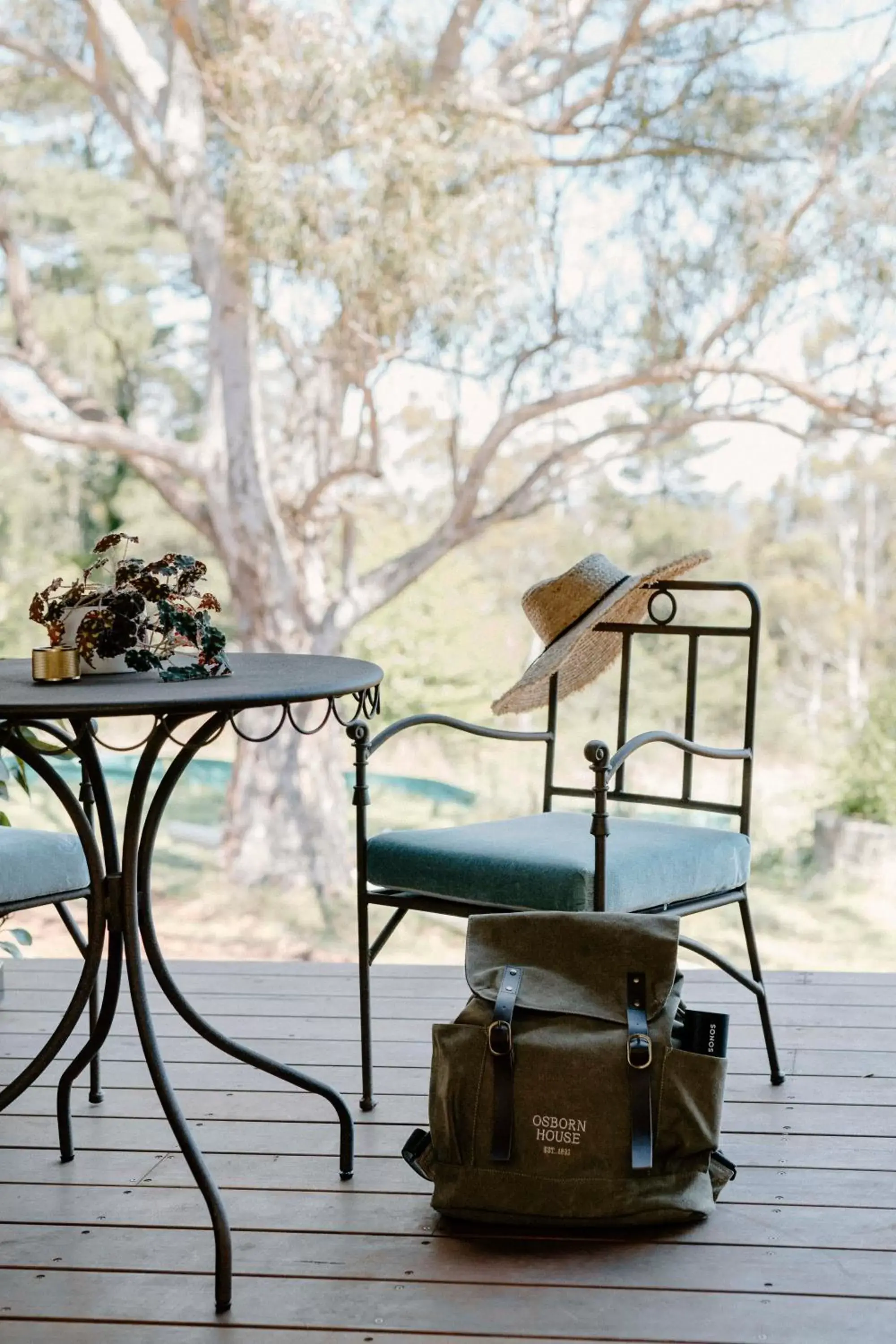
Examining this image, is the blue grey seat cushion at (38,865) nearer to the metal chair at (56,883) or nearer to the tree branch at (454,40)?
the metal chair at (56,883)

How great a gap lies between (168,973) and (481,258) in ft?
17.2

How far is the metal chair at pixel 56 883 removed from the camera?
1.69 metres

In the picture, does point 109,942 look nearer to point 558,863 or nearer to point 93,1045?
point 93,1045

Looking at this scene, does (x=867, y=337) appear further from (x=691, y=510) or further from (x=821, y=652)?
(x=821, y=652)

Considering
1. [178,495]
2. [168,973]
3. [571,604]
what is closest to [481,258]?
[178,495]

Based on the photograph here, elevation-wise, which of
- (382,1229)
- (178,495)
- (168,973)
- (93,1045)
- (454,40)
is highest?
(454,40)

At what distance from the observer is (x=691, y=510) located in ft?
30.7

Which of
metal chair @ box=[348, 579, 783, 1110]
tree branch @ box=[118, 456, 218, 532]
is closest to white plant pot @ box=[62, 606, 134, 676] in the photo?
metal chair @ box=[348, 579, 783, 1110]

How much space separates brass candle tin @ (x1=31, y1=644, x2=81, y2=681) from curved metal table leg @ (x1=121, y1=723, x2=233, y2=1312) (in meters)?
0.13

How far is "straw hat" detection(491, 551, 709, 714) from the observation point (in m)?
2.15

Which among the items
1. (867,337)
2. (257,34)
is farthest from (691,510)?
(257,34)

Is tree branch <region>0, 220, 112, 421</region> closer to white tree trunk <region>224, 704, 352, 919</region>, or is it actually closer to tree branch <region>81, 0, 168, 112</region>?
tree branch <region>81, 0, 168, 112</region>

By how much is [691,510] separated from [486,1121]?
8.01m

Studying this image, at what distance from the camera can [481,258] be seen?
6.48m
